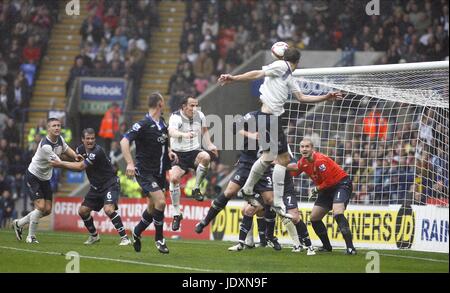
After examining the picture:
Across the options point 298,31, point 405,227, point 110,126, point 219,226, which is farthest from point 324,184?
point 298,31

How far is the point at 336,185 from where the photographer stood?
16.3m

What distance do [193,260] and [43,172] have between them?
4.38 m

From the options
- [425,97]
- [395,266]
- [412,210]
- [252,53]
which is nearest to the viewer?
[395,266]

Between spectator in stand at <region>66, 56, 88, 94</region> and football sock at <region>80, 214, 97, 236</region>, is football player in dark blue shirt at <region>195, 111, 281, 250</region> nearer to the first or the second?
football sock at <region>80, 214, 97, 236</region>

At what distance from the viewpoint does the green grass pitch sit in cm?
1295

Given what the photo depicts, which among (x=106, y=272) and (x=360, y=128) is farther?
(x=360, y=128)

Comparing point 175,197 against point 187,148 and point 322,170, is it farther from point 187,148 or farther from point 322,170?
point 322,170

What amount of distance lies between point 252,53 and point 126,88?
13.4 feet

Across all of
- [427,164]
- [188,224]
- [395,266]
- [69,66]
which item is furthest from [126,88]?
[395,266]

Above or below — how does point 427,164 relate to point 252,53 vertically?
below

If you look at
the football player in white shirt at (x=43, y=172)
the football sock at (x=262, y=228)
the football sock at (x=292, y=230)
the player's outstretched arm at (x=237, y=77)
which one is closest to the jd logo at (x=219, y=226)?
the football sock at (x=262, y=228)

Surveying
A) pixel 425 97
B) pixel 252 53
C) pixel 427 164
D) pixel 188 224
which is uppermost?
pixel 252 53
